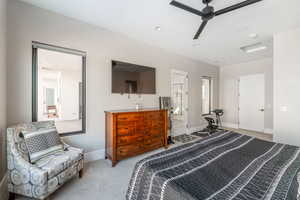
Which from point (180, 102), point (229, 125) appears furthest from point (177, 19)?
point (229, 125)

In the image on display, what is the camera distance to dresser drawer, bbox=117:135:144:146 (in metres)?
2.75

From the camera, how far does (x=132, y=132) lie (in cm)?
291

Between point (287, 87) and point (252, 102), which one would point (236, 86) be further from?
point (287, 87)

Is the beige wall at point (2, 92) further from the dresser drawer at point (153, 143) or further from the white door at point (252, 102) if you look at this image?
the white door at point (252, 102)

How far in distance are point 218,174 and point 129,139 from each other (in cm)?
197

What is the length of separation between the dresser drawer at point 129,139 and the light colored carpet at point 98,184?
0.43m

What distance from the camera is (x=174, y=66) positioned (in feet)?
15.1

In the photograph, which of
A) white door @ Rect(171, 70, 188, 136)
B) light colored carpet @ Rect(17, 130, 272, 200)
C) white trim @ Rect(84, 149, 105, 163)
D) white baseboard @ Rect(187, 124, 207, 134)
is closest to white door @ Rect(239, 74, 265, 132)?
white baseboard @ Rect(187, 124, 207, 134)

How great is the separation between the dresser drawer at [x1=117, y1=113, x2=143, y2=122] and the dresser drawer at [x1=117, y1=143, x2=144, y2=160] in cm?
54

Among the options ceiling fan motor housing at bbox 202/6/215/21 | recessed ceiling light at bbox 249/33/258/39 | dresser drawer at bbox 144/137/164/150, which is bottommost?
dresser drawer at bbox 144/137/164/150

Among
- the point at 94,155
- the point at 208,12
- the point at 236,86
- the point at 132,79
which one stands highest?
the point at 208,12

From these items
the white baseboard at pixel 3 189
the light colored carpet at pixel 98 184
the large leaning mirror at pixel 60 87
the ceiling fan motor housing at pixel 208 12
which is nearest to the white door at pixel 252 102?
the ceiling fan motor housing at pixel 208 12

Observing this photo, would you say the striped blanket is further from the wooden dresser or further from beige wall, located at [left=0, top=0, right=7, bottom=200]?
beige wall, located at [left=0, top=0, right=7, bottom=200]

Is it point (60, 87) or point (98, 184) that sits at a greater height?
point (60, 87)
